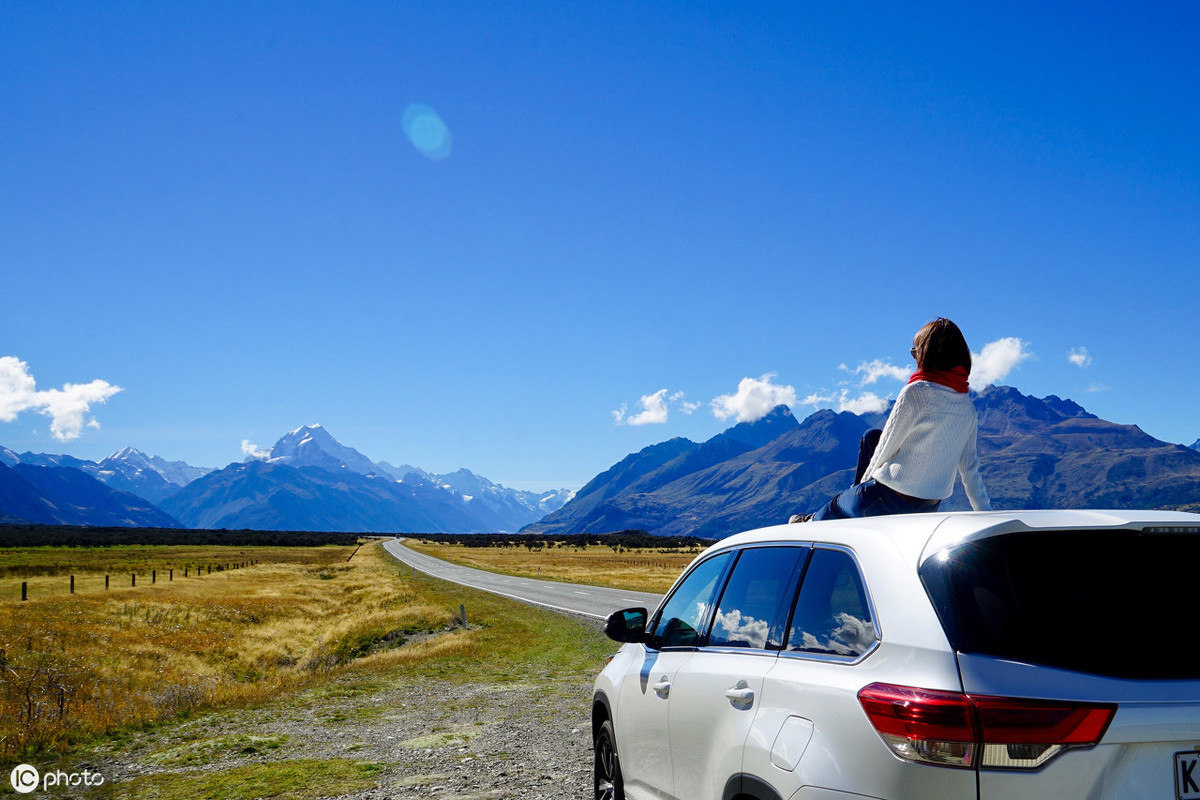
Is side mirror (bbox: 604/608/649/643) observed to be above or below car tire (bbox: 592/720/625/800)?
above

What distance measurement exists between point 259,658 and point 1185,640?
28080mm

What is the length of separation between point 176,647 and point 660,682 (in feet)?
94.5

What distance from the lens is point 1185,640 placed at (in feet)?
7.82

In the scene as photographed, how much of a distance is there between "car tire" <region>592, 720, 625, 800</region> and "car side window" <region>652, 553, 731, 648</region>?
100 cm

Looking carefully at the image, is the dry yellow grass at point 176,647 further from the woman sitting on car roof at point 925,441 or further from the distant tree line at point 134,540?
the distant tree line at point 134,540

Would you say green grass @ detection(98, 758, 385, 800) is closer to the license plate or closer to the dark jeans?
the dark jeans

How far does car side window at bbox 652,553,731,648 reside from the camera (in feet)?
13.8

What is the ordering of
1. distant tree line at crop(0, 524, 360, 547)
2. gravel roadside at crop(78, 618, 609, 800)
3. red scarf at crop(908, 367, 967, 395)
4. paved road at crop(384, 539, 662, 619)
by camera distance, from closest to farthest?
red scarf at crop(908, 367, 967, 395)
gravel roadside at crop(78, 618, 609, 800)
paved road at crop(384, 539, 662, 619)
distant tree line at crop(0, 524, 360, 547)

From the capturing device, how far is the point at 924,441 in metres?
4.29

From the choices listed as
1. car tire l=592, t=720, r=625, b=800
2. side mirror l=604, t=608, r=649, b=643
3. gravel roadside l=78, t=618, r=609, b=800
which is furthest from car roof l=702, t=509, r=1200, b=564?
gravel roadside l=78, t=618, r=609, b=800

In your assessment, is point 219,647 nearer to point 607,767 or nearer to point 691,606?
point 607,767

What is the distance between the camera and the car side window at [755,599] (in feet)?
11.2

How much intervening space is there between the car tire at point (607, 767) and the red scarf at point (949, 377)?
9.80ft

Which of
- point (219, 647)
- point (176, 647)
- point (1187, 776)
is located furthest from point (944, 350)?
point (176, 647)
